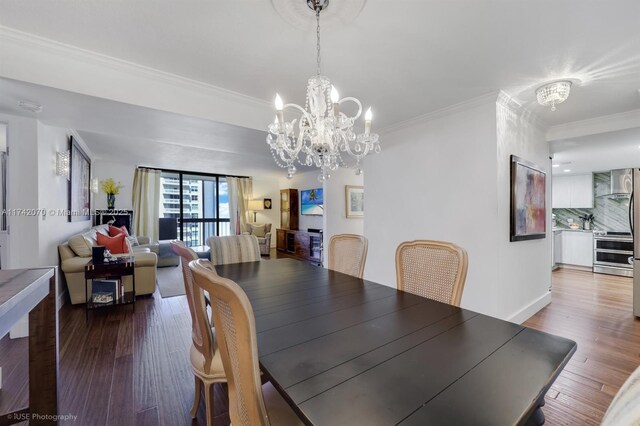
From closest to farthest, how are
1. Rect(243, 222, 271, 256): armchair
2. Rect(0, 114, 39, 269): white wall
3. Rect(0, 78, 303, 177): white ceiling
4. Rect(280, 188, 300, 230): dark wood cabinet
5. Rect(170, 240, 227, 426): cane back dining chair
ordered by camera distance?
Rect(170, 240, 227, 426): cane back dining chair
Rect(0, 78, 303, 177): white ceiling
Rect(0, 114, 39, 269): white wall
Rect(243, 222, 271, 256): armchair
Rect(280, 188, 300, 230): dark wood cabinet

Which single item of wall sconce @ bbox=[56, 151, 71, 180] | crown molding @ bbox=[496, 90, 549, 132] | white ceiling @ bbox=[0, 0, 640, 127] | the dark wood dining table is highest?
white ceiling @ bbox=[0, 0, 640, 127]

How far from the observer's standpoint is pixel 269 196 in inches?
335

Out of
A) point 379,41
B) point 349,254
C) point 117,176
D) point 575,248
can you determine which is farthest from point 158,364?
point 575,248

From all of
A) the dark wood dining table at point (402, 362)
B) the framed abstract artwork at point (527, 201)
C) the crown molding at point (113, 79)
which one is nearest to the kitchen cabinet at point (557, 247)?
the framed abstract artwork at point (527, 201)

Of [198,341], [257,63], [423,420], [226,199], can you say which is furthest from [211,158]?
[423,420]

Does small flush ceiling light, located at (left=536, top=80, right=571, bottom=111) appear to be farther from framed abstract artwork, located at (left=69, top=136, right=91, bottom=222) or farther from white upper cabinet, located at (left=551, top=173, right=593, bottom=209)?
framed abstract artwork, located at (left=69, top=136, right=91, bottom=222)

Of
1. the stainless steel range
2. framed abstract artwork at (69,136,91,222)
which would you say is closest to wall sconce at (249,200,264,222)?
framed abstract artwork at (69,136,91,222)

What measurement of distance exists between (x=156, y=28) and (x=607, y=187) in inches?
321

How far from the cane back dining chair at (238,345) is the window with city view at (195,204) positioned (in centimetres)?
695

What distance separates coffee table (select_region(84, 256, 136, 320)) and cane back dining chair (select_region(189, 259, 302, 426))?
10.2 ft

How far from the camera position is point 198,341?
137 cm

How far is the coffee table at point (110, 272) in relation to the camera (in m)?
2.98

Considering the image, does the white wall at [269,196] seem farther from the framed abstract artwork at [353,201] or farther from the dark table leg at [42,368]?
the dark table leg at [42,368]

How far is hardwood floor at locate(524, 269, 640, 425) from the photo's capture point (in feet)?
5.47
